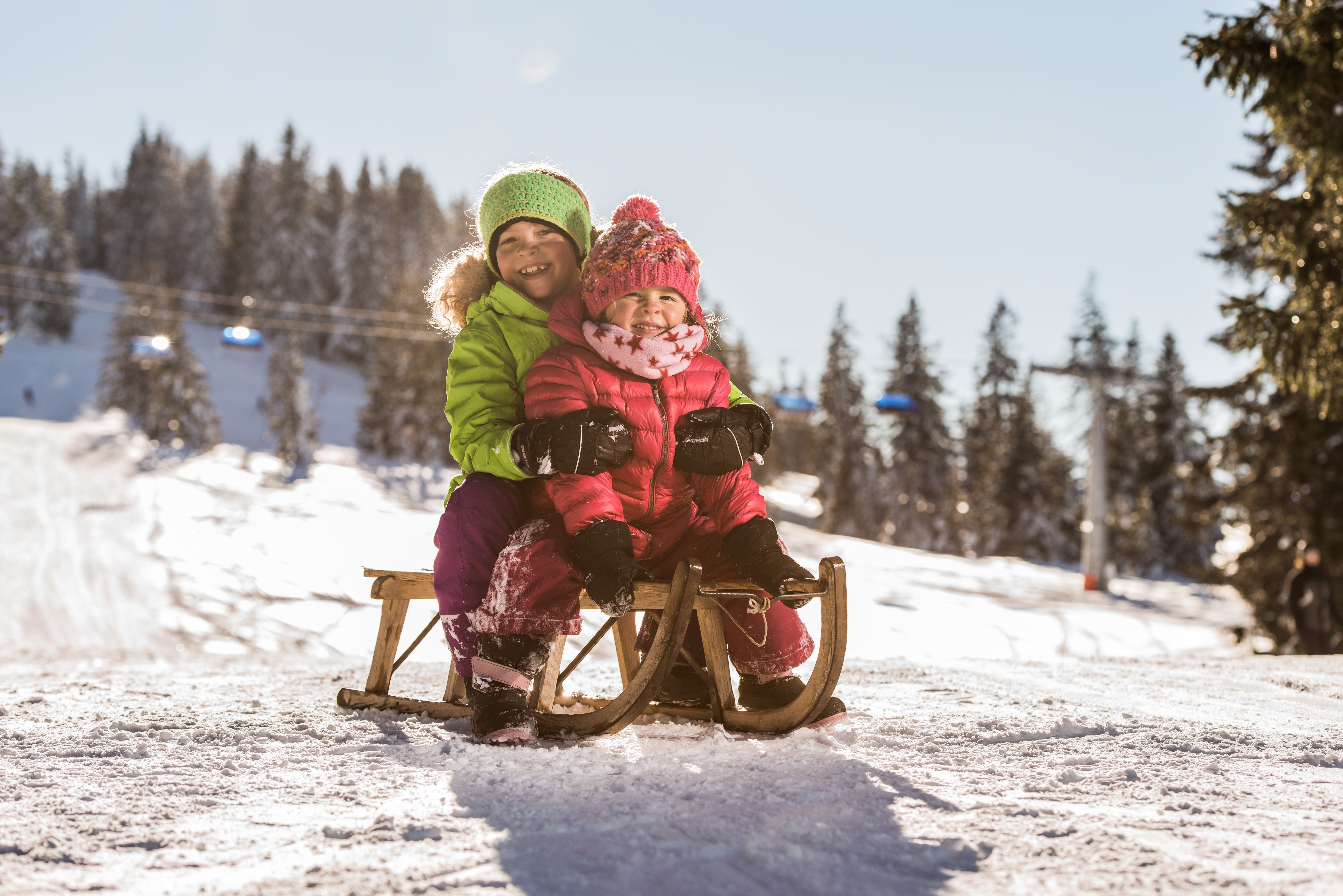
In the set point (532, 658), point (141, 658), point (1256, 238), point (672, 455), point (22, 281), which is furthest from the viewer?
point (22, 281)

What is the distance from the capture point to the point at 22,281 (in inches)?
1663

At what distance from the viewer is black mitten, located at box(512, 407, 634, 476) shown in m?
2.17

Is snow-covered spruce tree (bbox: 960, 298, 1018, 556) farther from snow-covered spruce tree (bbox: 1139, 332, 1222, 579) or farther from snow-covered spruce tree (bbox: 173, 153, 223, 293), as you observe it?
snow-covered spruce tree (bbox: 173, 153, 223, 293)

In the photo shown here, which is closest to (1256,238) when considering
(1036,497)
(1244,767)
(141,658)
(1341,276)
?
(1341,276)

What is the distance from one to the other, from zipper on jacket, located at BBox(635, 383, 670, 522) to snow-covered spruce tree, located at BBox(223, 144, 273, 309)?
55911 mm

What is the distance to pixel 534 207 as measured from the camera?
110 inches

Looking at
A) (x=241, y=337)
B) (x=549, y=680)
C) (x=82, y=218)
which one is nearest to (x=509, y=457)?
(x=549, y=680)

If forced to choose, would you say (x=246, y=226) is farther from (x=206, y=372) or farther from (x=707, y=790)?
(x=707, y=790)

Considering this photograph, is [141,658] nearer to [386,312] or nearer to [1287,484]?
[1287,484]

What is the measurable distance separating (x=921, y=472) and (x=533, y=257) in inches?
1285

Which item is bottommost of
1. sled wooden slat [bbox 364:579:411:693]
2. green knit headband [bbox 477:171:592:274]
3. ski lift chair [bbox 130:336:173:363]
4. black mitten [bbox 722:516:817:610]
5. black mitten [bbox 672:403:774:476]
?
sled wooden slat [bbox 364:579:411:693]

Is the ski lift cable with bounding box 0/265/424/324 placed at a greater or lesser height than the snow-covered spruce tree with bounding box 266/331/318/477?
greater

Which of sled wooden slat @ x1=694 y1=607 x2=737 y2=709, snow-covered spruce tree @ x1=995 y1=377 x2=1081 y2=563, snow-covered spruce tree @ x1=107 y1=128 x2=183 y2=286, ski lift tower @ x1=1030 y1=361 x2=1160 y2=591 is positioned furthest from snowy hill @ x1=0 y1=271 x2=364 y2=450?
sled wooden slat @ x1=694 y1=607 x2=737 y2=709

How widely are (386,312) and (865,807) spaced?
1458 inches
